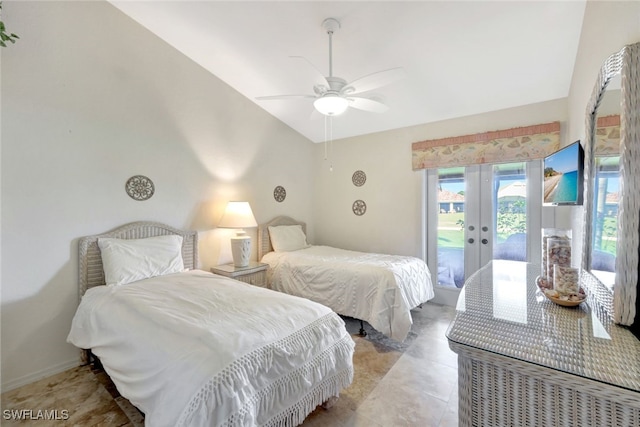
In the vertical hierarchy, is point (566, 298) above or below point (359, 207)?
below

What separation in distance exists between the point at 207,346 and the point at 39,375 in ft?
6.61

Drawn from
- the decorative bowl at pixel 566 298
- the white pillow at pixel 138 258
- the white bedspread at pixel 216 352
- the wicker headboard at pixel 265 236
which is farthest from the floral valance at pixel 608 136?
the wicker headboard at pixel 265 236

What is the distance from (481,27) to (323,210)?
3.23m

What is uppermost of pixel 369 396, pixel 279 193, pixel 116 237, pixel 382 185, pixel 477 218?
pixel 382 185

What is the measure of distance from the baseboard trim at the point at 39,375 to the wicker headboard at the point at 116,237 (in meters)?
0.59

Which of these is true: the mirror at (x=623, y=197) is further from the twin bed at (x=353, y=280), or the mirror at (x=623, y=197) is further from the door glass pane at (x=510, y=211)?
the door glass pane at (x=510, y=211)

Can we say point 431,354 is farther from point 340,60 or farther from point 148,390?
point 340,60

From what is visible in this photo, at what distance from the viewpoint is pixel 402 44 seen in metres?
2.49

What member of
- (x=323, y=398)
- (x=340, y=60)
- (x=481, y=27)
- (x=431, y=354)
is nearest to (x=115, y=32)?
(x=340, y=60)

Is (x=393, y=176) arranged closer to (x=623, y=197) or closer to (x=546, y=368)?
(x=623, y=197)

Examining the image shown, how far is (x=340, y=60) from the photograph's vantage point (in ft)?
9.10

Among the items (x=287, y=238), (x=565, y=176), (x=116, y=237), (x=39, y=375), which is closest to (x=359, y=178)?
(x=287, y=238)

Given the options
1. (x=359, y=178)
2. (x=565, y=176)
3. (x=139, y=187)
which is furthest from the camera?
(x=359, y=178)

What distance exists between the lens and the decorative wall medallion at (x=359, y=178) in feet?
14.3
